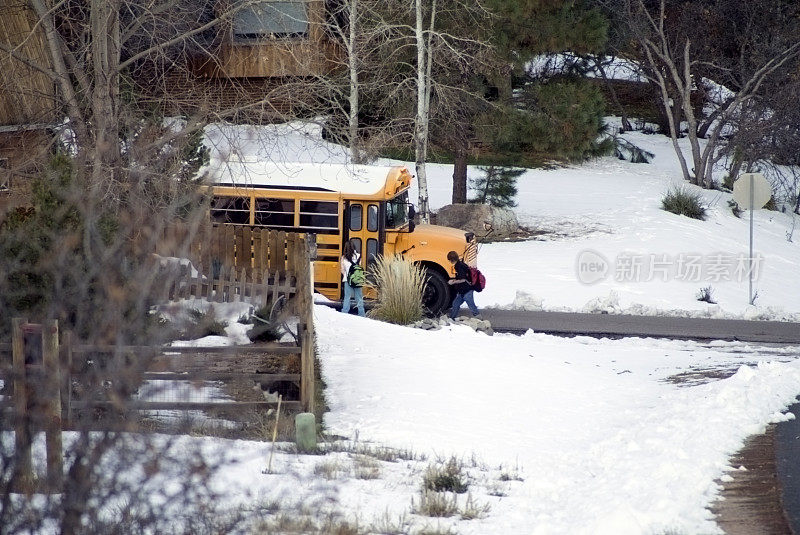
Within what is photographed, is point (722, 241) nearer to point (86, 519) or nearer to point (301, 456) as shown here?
point (301, 456)

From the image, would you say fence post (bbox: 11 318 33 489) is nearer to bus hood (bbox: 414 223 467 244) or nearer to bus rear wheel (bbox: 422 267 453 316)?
bus rear wheel (bbox: 422 267 453 316)

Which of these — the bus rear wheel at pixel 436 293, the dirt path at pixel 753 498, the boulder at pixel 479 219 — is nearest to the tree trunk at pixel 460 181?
the boulder at pixel 479 219

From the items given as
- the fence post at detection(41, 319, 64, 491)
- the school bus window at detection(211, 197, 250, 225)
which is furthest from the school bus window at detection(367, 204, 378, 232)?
the fence post at detection(41, 319, 64, 491)

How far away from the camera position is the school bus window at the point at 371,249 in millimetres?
18594

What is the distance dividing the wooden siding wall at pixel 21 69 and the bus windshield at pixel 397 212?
6035 millimetres

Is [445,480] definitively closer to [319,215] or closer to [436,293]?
[319,215]

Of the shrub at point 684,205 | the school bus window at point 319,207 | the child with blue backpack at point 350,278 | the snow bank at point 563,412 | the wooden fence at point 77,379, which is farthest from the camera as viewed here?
the shrub at point 684,205

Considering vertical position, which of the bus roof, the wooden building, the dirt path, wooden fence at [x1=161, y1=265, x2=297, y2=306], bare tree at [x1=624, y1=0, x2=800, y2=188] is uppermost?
bare tree at [x1=624, y1=0, x2=800, y2=188]

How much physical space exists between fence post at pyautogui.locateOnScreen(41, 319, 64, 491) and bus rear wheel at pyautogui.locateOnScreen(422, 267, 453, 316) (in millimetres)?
12990

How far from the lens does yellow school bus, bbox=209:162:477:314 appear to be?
18172mm

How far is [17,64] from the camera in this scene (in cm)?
1484

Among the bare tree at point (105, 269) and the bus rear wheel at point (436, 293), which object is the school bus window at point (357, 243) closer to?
the bus rear wheel at point (436, 293)

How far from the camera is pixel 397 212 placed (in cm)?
1900

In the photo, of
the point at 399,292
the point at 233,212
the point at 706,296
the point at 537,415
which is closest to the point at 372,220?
the point at 399,292
